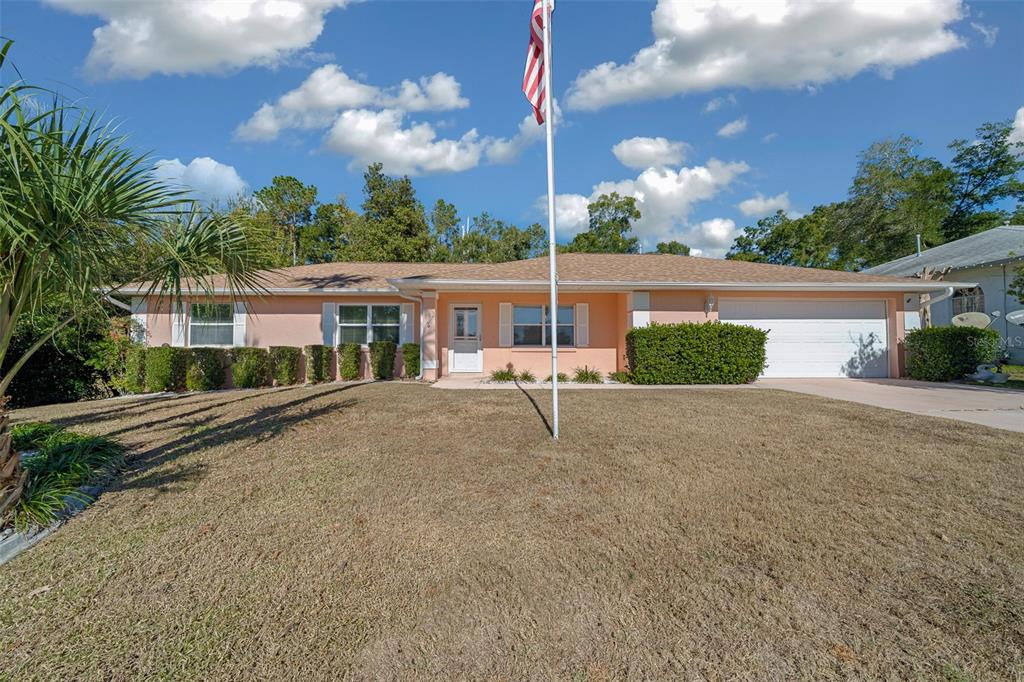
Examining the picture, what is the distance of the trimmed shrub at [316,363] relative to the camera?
1233 centimetres

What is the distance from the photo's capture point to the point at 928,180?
29.4 m

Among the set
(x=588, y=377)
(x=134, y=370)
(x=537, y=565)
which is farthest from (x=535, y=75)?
(x=134, y=370)

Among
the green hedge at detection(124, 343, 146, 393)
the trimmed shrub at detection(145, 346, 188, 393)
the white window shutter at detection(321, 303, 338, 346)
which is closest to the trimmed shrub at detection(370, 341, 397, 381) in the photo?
the white window shutter at detection(321, 303, 338, 346)

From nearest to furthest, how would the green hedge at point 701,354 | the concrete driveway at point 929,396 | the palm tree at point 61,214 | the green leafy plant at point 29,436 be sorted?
the palm tree at point 61,214, the green leafy plant at point 29,436, the concrete driveway at point 929,396, the green hedge at point 701,354

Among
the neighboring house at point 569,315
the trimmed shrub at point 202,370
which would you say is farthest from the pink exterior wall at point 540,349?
the trimmed shrub at point 202,370

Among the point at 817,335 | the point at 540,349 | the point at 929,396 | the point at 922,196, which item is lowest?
the point at 929,396

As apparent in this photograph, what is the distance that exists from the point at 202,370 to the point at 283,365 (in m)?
1.85

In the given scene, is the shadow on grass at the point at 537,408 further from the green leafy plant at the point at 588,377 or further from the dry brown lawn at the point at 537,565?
the green leafy plant at the point at 588,377

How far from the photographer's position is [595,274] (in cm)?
1316

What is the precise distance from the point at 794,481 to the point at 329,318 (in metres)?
12.0

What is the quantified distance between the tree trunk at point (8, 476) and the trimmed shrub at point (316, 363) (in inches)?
347

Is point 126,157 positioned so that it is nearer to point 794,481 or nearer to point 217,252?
point 217,252

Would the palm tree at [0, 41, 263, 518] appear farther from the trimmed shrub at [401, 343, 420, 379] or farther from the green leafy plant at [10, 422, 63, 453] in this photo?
the trimmed shrub at [401, 343, 420, 379]

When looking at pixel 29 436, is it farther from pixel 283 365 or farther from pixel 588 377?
pixel 588 377
